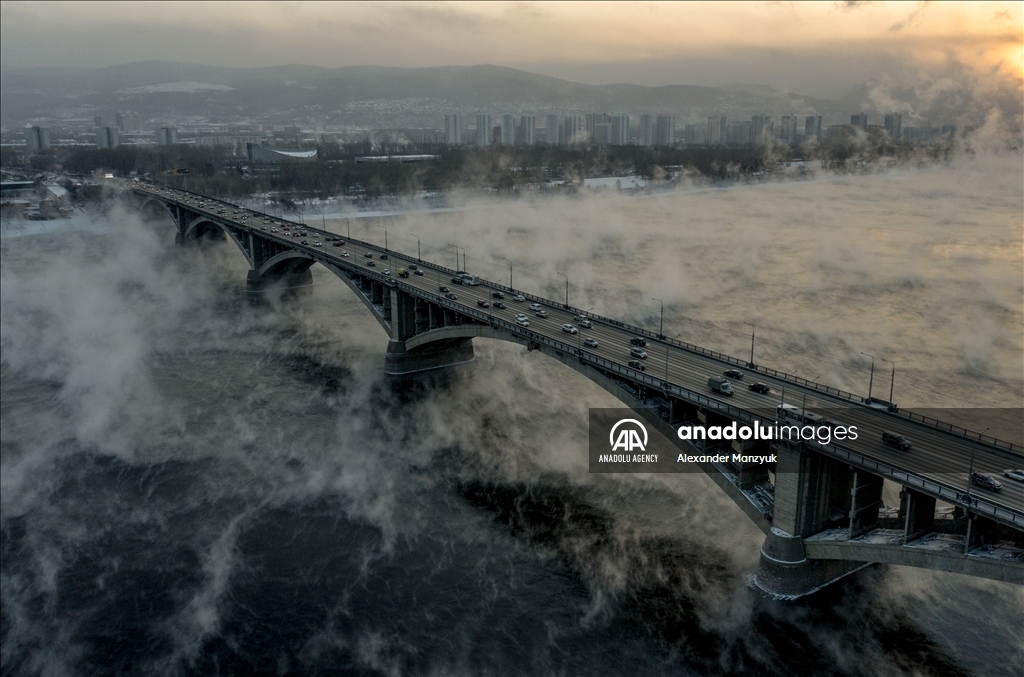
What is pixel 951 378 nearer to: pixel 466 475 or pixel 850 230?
pixel 466 475

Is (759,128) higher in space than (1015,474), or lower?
higher

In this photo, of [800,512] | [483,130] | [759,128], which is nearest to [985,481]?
[800,512]

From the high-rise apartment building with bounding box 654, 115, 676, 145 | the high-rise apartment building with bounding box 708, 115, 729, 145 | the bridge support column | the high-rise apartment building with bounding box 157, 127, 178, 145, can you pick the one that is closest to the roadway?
the bridge support column

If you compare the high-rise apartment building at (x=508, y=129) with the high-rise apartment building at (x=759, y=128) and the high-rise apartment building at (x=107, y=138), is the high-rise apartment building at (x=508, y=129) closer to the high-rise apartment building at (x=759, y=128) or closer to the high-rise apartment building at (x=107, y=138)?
the high-rise apartment building at (x=759, y=128)

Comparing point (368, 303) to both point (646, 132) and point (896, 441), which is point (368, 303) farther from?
point (646, 132)

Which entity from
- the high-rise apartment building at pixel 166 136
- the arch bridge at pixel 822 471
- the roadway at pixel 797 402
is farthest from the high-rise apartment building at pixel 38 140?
the arch bridge at pixel 822 471
